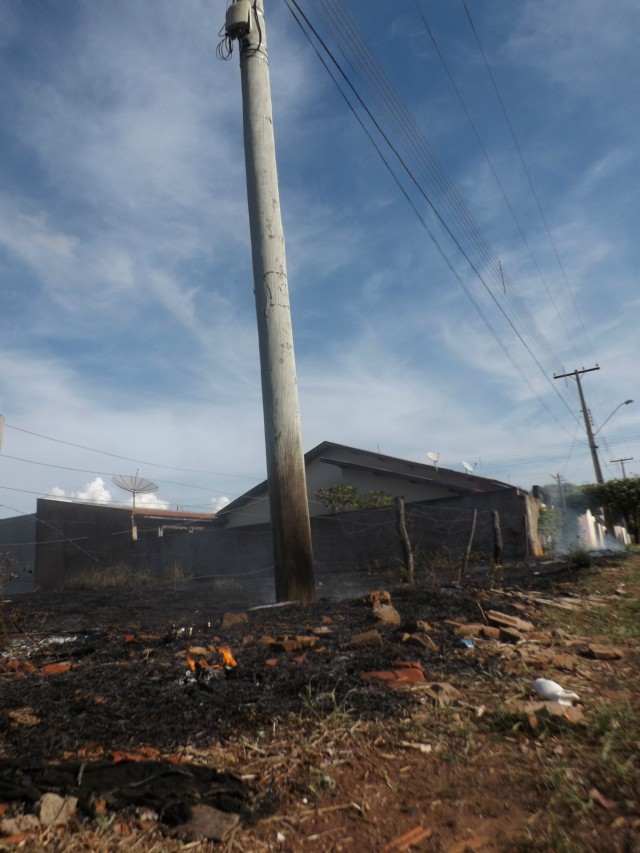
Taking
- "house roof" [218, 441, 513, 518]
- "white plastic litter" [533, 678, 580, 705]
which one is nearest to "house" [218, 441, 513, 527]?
"house roof" [218, 441, 513, 518]

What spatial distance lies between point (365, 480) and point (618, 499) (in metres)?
10.8

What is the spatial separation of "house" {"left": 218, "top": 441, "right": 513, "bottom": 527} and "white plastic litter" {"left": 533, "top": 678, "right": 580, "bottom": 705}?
56.0 ft

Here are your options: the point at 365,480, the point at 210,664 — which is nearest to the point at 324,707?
the point at 210,664

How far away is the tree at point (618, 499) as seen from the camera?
895 inches

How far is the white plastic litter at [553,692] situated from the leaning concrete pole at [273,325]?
11.8 feet

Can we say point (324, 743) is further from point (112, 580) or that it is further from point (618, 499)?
point (618, 499)

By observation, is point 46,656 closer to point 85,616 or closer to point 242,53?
point 85,616

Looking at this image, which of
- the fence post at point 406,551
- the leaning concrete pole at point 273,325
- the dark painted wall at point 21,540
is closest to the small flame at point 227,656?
the leaning concrete pole at point 273,325

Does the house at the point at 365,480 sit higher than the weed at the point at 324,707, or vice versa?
the house at the point at 365,480

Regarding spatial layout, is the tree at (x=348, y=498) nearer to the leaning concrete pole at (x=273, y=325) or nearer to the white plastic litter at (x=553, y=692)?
the leaning concrete pole at (x=273, y=325)

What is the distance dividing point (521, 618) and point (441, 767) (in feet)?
10.3

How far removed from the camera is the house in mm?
20531

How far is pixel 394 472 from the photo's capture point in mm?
20672

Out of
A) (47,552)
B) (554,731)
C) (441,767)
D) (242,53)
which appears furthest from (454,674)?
(47,552)
